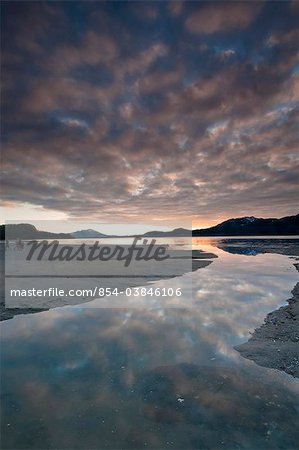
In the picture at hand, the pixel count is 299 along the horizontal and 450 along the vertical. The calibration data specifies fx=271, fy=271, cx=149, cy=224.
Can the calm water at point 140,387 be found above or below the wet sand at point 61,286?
below

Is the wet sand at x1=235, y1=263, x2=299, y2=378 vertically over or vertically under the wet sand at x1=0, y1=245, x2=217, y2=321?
under

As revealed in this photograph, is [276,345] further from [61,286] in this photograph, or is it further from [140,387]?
[61,286]

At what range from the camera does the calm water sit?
4914mm

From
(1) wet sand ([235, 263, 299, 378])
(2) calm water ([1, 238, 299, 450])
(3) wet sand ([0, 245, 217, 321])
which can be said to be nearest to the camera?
(2) calm water ([1, 238, 299, 450])

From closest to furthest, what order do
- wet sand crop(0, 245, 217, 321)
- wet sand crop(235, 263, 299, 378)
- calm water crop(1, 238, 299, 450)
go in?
calm water crop(1, 238, 299, 450) < wet sand crop(235, 263, 299, 378) < wet sand crop(0, 245, 217, 321)

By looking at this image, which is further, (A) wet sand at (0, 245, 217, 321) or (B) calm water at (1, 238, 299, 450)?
(A) wet sand at (0, 245, 217, 321)

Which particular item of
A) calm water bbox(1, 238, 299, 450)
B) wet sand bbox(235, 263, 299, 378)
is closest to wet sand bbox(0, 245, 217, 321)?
calm water bbox(1, 238, 299, 450)

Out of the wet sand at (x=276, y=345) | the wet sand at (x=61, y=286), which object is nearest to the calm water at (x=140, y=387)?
the wet sand at (x=276, y=345)

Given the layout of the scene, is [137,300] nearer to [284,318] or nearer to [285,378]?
[284,318]

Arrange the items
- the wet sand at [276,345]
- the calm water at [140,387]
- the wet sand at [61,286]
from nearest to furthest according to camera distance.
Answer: the calm water at [140,387] → the wet sand at [276,345] → the wet sand at [61,286]

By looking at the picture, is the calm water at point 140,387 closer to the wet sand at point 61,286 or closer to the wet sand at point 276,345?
the wet sand at point 276,345

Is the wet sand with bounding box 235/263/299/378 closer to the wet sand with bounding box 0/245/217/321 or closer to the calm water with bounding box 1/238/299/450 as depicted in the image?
the calm water with bounding box 1/238/299/450

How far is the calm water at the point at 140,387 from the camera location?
193 inches

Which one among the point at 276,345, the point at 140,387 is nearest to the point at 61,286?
the point at 140,387
